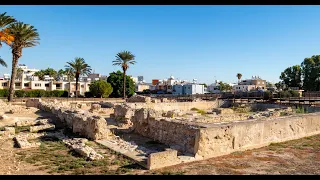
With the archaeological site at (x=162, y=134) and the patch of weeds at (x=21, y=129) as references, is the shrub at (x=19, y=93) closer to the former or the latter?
the archaeological site at (x=162, y=134)

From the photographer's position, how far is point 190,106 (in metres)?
30.1

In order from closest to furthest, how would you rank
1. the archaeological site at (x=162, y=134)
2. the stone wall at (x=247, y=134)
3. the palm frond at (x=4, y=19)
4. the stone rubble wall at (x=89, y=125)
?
the archaeological site at (x=162, y=134) → the stone wall at (x=247, y=134) → the stone rubble wall at (x=89, y=125) → the palm frond at (x=4, y=19)

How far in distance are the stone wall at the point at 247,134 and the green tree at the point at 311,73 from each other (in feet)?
147

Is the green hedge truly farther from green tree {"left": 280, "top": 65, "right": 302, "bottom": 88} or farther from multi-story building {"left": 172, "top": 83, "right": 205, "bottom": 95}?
green tree {"left": 280, "top": 65, "right": 302, "bottom": 88}

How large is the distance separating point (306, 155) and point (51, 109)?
18446mm

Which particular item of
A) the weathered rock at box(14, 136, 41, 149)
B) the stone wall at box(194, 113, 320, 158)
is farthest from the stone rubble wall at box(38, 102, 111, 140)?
the stone wall at box(194, 113, 320, 158)

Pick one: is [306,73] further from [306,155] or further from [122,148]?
[122,148]

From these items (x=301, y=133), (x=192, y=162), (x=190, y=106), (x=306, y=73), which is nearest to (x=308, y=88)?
(x=306, y=73)

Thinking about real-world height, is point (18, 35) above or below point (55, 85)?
above

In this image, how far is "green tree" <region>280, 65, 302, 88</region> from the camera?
57.9 meters

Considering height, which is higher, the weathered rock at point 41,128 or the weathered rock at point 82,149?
the weathered rock at point 41,128

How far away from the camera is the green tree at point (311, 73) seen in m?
53.1

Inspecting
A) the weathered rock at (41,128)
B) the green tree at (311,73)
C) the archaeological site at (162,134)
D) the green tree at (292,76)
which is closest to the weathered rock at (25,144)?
the archaeological site at (162,134)
